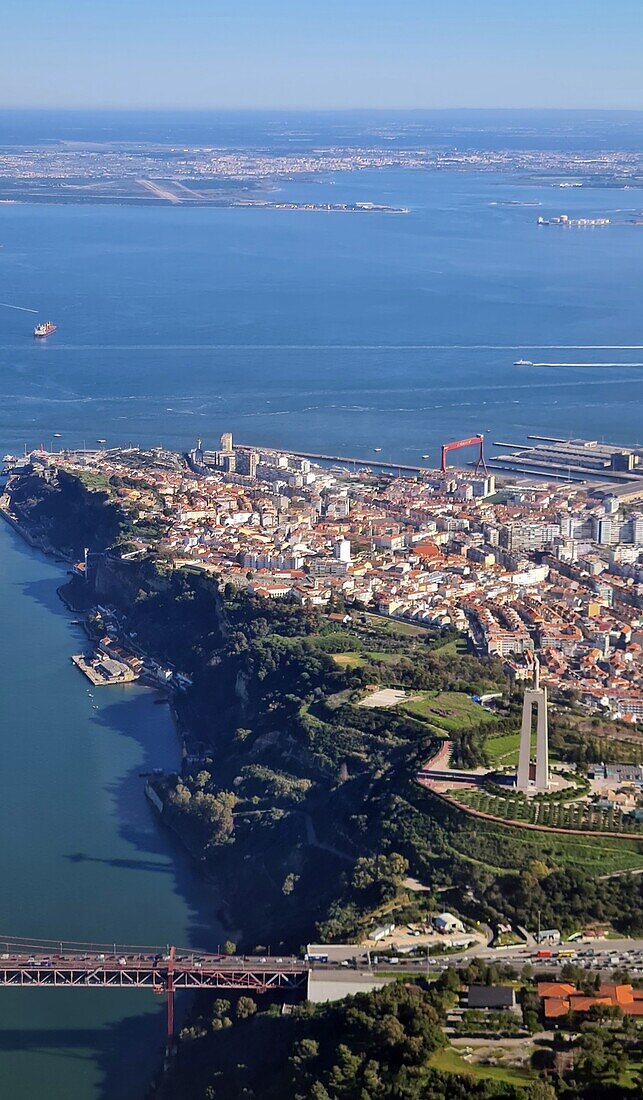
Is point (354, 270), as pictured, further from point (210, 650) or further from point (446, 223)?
point (210, 650)

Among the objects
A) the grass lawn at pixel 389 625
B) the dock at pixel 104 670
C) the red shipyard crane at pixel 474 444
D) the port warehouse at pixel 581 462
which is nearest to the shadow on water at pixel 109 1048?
the grass lawn at pixel 389 625

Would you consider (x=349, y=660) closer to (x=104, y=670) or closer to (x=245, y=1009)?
(x=104, y=670)

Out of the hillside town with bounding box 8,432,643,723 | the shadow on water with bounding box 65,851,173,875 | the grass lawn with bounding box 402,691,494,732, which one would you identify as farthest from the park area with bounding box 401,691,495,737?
the shadow on water with bounding box 65,851,173,875

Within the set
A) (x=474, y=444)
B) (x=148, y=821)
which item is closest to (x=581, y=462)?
(x=474, y=444)

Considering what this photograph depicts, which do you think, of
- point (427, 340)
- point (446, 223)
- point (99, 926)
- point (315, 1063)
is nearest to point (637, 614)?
point (99, 926)

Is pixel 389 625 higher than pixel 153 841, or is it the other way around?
pixel 389 625
